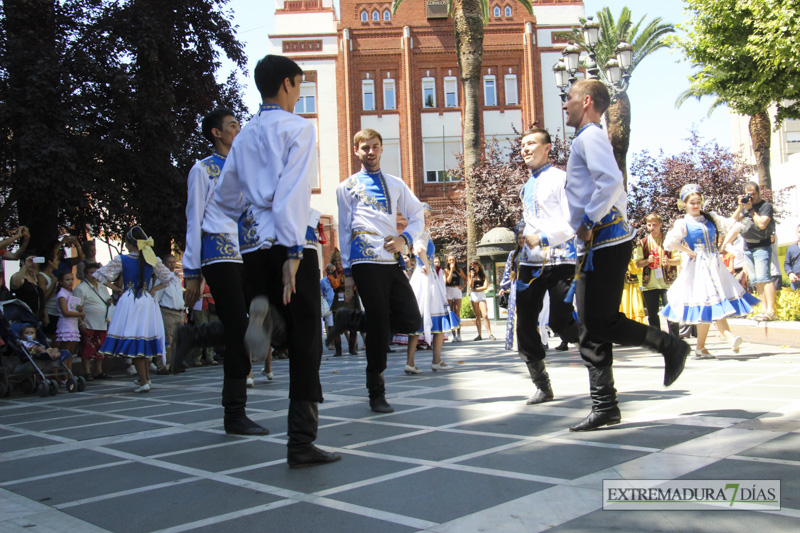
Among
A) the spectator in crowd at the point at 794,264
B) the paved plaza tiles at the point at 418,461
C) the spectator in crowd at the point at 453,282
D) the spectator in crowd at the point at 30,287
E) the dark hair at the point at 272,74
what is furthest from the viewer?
the spectator in crowd at the point at 453,282

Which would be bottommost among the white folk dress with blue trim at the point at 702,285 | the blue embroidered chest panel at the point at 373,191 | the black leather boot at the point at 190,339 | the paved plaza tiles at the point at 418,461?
the paved plaza tiles at the point at 418,461

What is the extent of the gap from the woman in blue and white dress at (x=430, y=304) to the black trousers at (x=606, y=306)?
434 centimetres

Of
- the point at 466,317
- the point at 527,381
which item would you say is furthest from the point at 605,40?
the point at 527,381

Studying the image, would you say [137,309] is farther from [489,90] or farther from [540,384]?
[489,90]

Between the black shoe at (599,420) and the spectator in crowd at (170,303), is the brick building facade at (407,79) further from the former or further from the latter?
the black shoe at (599,420)

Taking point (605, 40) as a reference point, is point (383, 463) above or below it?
below

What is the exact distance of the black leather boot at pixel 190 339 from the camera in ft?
15.8

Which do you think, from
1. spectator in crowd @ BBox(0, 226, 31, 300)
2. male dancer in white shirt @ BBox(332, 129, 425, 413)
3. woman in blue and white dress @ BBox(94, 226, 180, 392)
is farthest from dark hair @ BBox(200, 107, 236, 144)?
spectator in crowd @ BBox(0, 226, 31, 300)

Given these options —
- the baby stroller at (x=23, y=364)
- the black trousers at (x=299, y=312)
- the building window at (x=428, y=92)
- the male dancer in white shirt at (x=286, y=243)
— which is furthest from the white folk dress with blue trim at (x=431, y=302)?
the building window at (x=428, y=92)

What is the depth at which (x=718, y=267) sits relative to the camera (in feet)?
29.8

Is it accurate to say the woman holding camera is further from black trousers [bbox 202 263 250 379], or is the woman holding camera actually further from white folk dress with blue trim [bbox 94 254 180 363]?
black trousers [bbox 202 263 250 379]

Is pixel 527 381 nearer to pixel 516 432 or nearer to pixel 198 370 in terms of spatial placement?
pixel 516 432

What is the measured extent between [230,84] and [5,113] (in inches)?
324

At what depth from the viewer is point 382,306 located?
6039mm
